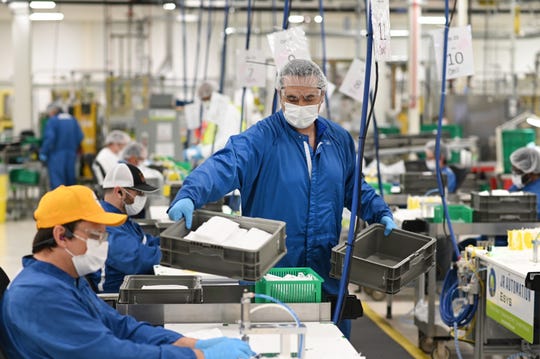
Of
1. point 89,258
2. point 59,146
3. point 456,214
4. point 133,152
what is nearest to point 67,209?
point 89,258

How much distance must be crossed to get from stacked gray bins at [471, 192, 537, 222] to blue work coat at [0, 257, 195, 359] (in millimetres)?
3358

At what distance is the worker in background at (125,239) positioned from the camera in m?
4.29

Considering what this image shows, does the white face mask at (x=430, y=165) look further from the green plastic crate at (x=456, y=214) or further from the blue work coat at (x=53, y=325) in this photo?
the blue work coat at (x=53, y=325)

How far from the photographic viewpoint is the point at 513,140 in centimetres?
1033

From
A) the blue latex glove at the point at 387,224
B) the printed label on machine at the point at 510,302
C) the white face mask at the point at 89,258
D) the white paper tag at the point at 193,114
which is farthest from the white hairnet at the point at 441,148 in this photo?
the white face mask at the point at 89,258

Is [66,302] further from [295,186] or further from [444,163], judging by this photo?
[444,163]

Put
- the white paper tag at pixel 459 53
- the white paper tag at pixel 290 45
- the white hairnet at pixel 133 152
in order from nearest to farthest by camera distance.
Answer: the white paper tag at pixel 459 53 → the white paper tag at pixel 290 45 → the white hairnet at pixel 133 152

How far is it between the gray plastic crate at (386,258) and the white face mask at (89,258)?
109 cm

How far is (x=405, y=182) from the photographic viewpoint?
7465mm

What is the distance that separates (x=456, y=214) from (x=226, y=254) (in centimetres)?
315

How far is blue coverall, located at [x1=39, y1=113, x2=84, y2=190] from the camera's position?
1343cm

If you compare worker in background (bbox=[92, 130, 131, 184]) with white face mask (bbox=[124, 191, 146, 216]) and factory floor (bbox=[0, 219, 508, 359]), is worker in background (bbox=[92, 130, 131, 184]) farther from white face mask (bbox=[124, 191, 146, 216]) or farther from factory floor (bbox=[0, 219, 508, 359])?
white face mask (bbox=[124, 191, 146, 216])

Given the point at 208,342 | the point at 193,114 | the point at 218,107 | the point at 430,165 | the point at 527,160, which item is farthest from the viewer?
the point at 193,114

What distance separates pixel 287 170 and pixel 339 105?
11090mm
